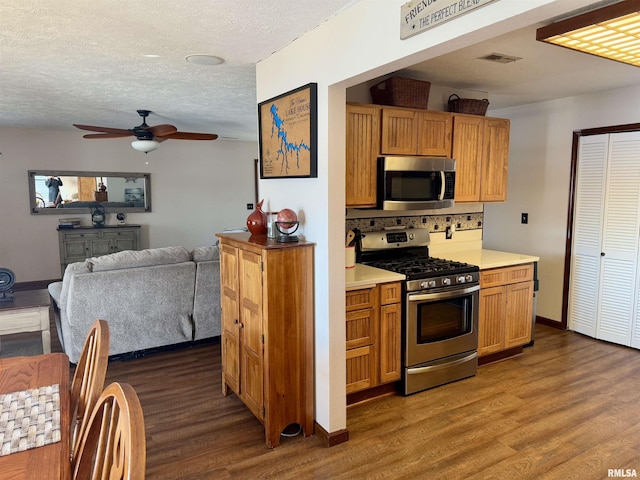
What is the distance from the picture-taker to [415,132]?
3.33 meters

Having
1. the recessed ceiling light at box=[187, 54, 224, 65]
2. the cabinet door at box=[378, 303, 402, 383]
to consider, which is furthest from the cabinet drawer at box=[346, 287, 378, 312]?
the recessed ceiling light at box=[187, 54, 224, 65]

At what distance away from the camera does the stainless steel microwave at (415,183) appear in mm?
3160

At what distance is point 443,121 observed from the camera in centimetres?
348

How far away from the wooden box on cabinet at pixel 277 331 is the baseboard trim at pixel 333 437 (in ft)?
0.36

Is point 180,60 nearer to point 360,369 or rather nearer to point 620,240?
point 360,369

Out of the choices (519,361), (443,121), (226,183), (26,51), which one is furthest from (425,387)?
(226,183)

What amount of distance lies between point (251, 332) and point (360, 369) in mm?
821

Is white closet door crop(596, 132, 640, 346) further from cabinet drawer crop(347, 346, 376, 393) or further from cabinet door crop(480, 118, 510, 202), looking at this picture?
cabinet drawer crop(347, 346, 376, 393)

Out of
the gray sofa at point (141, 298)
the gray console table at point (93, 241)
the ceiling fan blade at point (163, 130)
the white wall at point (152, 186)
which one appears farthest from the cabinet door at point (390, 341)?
the white wall at point (152, 186)

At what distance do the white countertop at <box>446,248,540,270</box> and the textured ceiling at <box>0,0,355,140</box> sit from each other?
2.32 meters

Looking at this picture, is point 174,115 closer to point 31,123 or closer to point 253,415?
point 31,123

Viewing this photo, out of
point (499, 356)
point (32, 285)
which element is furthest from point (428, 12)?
point (32, 285)

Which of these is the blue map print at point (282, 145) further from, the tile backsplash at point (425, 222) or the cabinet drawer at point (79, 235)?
the cabinet drawer at point (79, 235)

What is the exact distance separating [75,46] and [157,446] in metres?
2.63
